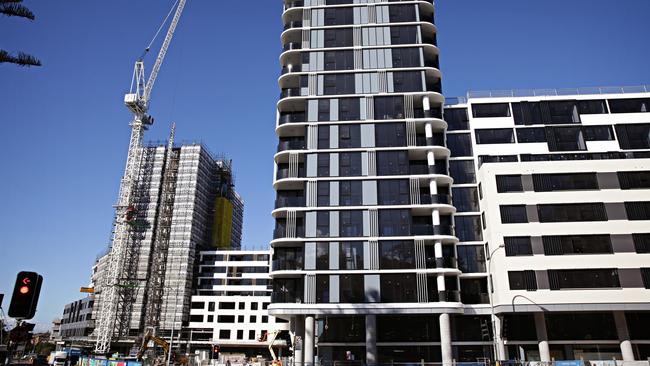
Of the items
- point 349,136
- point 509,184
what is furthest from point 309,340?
point 509,184

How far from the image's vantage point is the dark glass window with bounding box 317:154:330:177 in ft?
174

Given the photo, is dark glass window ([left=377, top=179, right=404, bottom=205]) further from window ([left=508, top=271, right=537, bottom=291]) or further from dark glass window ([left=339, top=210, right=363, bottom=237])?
window ([left=508, top=271, right=537, bottom=291])

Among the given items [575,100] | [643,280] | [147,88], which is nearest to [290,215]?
[643,280]

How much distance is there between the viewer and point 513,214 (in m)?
50.2

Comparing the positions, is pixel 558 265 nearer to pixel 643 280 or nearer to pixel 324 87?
pixel 643 280

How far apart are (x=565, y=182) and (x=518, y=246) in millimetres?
9008

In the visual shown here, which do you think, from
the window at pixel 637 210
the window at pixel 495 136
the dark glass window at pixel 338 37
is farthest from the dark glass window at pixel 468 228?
the dark glass window at pixel 338 37

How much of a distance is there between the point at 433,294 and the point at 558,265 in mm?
12815

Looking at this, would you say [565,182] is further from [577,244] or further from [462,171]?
[462,171]

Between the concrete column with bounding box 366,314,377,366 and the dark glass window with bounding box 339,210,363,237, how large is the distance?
28.4ft

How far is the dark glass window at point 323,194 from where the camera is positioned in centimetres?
5166

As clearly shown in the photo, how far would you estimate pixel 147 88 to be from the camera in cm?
11894

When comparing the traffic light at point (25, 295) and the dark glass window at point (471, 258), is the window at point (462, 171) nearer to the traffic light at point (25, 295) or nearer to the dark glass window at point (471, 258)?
the dark glass window at point (471, 258)

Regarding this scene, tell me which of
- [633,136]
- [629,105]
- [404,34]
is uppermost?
[404,34]
